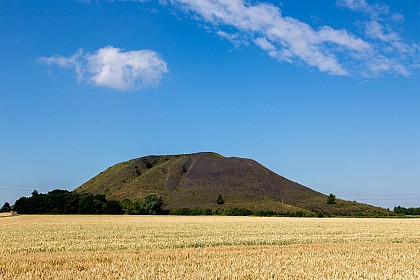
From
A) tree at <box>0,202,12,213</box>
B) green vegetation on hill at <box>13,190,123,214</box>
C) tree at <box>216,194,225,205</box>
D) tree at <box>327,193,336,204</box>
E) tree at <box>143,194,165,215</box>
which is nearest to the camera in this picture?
green vegetation on hill at <box>13,190,123,214</box>

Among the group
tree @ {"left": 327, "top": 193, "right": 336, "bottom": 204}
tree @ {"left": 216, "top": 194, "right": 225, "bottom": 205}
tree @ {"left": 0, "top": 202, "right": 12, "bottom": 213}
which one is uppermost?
tree @ {"left": 327, "top": 193, "right": 336, "bottom": 204}

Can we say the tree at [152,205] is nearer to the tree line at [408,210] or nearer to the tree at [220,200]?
the tree at [220,200]

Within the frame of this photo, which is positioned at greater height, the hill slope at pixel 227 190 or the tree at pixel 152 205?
the hill slope at pixel 227 190

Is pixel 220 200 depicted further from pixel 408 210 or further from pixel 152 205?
pixel 408 210

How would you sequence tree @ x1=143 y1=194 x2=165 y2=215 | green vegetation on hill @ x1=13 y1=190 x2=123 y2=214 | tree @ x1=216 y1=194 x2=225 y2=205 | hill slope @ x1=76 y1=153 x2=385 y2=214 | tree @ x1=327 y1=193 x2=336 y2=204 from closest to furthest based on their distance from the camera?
1. green vegetation on hill @ x1=13 y1=190 x2=123 y2=214
2. tree @ x1=143 y1=194 x2=165 y2=215
3. hill slope @ x1=76 y1=153 x2=385 y2=214
4. tree @ x1=216 y1=194 x2=225 y2=205
5. tree @ x1=327 y1=193 x2=336 y2=204

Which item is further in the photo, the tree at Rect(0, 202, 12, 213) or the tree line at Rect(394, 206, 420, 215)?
the tree line at Rect(394, 206, 420, 215)

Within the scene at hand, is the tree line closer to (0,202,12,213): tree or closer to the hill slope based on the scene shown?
the hill slope

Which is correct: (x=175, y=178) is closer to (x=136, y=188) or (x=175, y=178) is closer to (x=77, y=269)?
(x=136, y=188)

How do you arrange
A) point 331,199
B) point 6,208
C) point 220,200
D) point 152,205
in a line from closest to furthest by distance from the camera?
point 152,205
point 6,208
point 220,200
point 331,199

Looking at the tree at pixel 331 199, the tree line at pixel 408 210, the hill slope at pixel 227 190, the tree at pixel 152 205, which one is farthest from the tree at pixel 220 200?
the tree line at pixel 408 210

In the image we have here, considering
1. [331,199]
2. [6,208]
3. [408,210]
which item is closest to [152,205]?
[6,208]

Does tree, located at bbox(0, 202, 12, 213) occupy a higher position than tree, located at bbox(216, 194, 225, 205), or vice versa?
tree, located at bbox(216, 194, 225, 205)

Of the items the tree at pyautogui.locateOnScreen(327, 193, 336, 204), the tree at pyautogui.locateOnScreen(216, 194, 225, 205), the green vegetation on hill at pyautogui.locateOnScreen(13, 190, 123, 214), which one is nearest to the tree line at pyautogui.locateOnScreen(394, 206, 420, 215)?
the tree at pyautogui.locateOnScreen(327, 193, 336, 204)

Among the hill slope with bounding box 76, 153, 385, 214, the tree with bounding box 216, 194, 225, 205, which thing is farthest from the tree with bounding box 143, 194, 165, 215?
the tree with bounding box 216, 194, 225, 205
